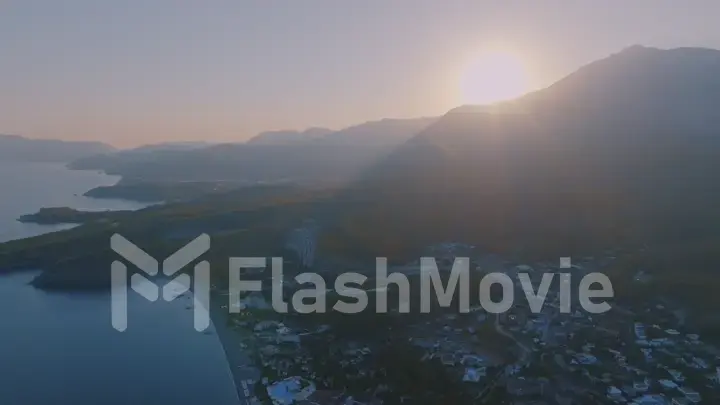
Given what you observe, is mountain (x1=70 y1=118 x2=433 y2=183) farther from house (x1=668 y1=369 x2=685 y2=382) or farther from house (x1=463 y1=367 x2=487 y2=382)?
house (x1=668 y1=369 x2=685 y2=382)

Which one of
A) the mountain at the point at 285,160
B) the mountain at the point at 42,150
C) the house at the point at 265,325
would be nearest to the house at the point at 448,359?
the house at the point at 265,325

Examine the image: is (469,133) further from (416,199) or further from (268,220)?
(268,220)

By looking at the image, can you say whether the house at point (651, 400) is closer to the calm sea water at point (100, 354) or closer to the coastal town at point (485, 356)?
the coastal town at point (485, 356)

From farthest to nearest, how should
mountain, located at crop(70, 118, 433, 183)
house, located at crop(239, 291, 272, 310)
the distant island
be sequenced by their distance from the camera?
mountain, located at crop(70, 118, 433, 183), the distant island, house, located at crop(239, 291, 272, 310)

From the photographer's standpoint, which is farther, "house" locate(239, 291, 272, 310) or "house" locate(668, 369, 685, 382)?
"house" locate(239, 291, 272, 310)

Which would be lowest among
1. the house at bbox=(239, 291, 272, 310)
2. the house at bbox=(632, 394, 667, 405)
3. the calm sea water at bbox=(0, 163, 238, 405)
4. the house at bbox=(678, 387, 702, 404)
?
the calm sea water at bbox=(0, 163, 238, 405)

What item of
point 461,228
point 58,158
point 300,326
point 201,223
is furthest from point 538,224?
point 58,158

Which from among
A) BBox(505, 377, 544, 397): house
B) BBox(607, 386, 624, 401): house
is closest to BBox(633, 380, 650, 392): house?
BBox(607, 386, 624, 401): house
